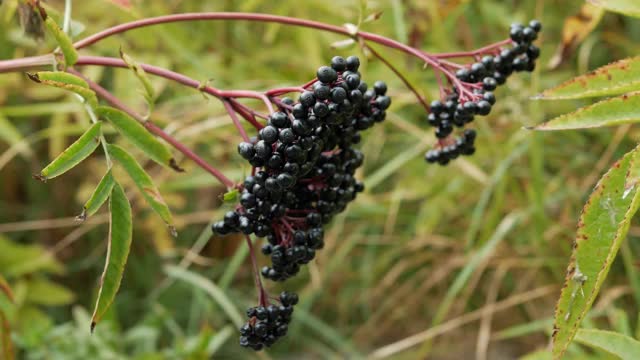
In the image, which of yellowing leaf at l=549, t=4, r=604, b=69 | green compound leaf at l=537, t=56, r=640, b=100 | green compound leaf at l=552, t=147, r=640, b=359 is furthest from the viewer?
yellowing leaf at l=549, t=4, r=604, b=69

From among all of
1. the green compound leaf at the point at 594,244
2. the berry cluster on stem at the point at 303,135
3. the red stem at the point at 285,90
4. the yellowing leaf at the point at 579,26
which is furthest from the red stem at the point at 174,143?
the yellowing leaf at the point at 579,26

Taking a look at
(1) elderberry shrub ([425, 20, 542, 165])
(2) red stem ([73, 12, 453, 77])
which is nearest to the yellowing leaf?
(1) elderberry shrub ([425, 20, 542, 165])

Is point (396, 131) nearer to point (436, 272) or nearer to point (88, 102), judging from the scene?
point (436, 272)

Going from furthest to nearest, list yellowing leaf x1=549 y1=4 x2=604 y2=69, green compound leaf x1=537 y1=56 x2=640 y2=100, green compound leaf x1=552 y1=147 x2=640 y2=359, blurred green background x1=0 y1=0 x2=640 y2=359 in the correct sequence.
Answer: blurred green background x1=0 y1=0 x2=640 y2=359 < yellowing leaf x1=549 y1=4 x2=604 y2=69 < green compound leaf x1=537 y1=56 x2=640 y2=100 < green compound leaf x1=552 y1=147 x2=640 y2=359

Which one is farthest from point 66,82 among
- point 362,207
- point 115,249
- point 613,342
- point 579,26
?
point 362,207

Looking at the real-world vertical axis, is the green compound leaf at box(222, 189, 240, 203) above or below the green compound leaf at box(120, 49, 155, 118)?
below

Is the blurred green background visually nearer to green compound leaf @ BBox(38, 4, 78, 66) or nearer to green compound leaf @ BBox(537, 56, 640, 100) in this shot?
green compound leaf @ BBox(537, 56, 640, 100)

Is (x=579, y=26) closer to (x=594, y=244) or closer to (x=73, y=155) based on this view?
(x=594, y=244)

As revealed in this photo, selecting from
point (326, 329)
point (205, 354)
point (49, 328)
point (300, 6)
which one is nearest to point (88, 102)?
point (205, 354)

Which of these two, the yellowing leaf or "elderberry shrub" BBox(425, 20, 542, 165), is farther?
the yellowing leaf
